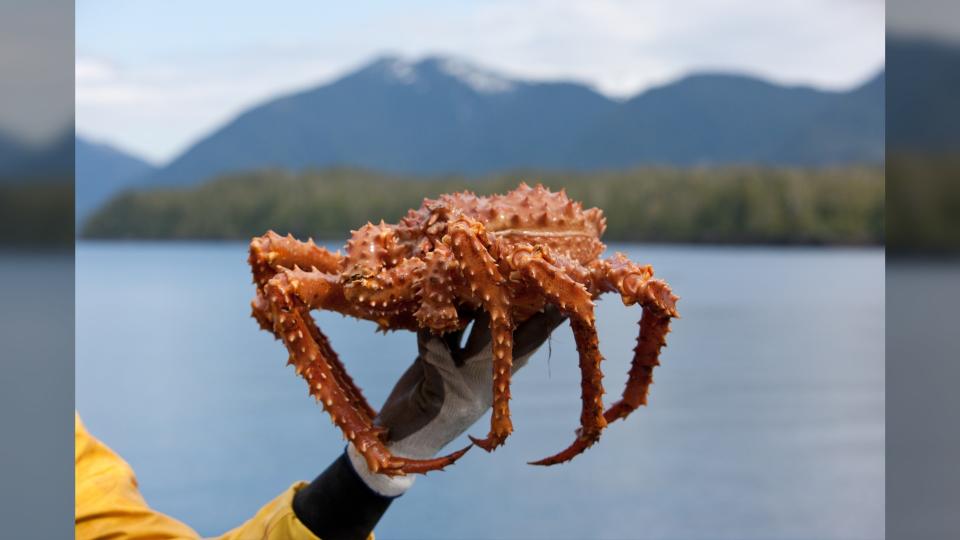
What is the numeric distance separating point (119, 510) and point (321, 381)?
0.46m

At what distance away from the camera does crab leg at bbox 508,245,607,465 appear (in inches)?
37.9

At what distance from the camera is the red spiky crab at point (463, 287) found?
992 millimetres

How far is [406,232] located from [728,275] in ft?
49.7

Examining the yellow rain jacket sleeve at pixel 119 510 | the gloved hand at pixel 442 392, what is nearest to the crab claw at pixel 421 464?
the gloved hand at pixel 442 392

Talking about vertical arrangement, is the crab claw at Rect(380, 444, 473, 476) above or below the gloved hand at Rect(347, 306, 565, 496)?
below

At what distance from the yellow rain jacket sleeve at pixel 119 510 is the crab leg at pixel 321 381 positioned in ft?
0.79

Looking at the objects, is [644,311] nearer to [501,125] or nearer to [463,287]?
[463,287]

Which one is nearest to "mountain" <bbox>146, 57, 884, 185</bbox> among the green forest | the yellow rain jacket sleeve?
the green forest

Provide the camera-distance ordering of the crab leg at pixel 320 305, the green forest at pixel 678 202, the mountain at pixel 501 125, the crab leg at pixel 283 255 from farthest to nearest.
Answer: the mountain at pixel 501 125
the green forest at pixel 678 202
the crab leg at pixel 283 255
the crab leg at pixel 320 305
